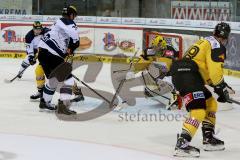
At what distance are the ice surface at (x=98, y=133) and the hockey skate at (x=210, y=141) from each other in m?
0.09

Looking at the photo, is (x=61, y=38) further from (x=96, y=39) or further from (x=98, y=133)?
(x=96, y=39)

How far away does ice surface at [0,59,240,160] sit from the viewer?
213 inches

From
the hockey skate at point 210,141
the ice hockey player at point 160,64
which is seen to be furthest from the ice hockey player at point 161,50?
the hockey skate at point 210,141

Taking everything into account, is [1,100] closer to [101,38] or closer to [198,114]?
[198,114]

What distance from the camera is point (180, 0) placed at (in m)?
14.8

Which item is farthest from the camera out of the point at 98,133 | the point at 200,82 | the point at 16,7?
the point at 16,7

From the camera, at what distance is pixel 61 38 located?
759 centimetres

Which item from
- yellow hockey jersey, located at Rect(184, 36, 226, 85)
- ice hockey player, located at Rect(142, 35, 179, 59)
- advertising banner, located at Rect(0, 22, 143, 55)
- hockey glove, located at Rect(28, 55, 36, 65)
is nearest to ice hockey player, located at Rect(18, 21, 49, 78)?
hockey glove, located at Rect(28, 55, 36, 65)

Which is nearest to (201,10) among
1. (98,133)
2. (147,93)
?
(147,93)

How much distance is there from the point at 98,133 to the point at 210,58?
174 cm

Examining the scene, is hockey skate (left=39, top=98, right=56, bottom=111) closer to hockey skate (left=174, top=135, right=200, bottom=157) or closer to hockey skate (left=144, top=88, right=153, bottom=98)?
hockey skate (left=144, top=88, right=153, bottom=98)

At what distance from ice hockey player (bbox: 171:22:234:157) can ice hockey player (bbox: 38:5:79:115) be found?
2281 mm

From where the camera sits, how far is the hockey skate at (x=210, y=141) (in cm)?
564

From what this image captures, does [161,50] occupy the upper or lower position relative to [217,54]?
lower
